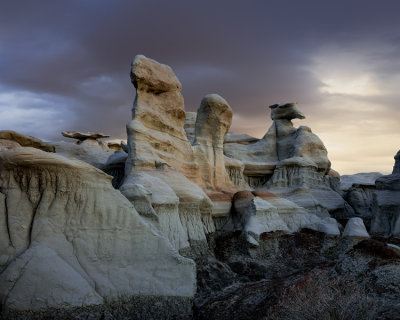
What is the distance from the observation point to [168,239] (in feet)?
31.4

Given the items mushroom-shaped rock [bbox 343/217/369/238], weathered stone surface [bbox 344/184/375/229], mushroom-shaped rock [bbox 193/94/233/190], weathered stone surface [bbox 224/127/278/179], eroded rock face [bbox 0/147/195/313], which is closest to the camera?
eroded rock face [bbox 0/147/195/313]

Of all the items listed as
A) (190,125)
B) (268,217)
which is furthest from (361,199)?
(268,217)

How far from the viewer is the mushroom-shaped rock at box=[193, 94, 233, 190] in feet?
54.1

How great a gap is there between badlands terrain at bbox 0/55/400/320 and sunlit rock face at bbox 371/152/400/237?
5 centimetres

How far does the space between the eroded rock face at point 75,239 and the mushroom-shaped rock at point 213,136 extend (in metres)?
7.97

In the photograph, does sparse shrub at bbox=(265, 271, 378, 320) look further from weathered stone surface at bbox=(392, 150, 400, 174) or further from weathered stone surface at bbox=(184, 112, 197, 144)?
weathered stone surface at bbox=(184, 112, 197, 144)

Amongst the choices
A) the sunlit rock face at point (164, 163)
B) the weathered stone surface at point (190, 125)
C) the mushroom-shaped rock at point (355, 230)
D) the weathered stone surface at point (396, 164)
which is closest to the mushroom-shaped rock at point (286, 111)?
the weathered stone surface at point (190, 125)

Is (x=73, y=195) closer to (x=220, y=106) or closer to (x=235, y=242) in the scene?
(x=235, y=242)

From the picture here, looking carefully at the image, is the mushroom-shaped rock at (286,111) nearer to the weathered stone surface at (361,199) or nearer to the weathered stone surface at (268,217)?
the weathered stone surface at (361,199)

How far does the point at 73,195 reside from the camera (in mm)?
8266

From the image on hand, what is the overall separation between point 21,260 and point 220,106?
10.8 m

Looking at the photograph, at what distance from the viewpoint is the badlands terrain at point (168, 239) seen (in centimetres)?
746

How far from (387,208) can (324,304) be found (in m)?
11.2

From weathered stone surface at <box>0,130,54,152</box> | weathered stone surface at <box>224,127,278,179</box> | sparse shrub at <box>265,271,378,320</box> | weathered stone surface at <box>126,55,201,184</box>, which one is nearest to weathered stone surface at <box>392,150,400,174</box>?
weathered stone surface at <box>224,127,278,179</box>
